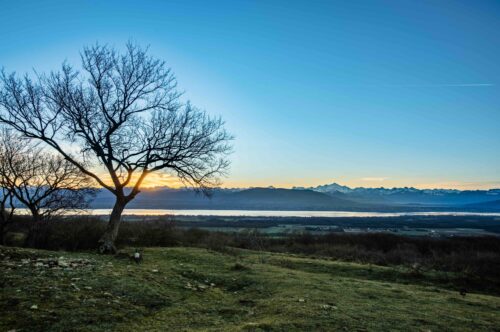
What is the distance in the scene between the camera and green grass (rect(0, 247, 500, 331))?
9531 mm

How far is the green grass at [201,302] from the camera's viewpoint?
31.3 ft

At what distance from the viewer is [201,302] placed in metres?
12.8

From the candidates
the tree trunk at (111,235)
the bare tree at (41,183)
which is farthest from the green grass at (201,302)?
the bare tree at (41,183)

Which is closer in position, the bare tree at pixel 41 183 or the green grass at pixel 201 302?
the green grass at pixel 201 302

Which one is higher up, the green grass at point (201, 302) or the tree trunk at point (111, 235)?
the tree trunk at point (111, 235)

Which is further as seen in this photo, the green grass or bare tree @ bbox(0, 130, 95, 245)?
bare tree @ bbox(0, 130, 95, 245)

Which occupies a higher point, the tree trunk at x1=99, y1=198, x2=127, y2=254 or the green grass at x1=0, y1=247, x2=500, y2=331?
the tree trunk at x1=99, y1=198, x2=127, y2=254

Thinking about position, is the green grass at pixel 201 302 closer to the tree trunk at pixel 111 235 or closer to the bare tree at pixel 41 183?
the tree trunk at pixel 111 235

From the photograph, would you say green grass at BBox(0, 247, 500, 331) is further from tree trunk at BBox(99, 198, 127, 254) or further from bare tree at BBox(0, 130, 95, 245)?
bare tree at BBox(0, 130, 95, 245)

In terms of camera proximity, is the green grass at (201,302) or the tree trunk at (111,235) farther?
the tree trunk at (111,235)

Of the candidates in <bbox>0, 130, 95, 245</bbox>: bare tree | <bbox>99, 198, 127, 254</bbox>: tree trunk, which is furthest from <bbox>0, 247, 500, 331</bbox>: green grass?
<bbox>0, 130, 95, 245</bbox>: bare tree

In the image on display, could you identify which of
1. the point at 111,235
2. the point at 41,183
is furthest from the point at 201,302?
the point at 41,183

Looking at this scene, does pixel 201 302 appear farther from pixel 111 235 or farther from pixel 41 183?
pixel 41 183

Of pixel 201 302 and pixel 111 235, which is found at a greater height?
pixel 111 235
